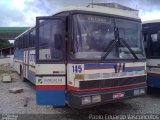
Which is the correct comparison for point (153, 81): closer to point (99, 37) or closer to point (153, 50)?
point (153, 50)

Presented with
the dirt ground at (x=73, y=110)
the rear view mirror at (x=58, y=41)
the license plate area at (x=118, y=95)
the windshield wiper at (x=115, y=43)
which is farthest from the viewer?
the dirt ground at (x=73, y=110)

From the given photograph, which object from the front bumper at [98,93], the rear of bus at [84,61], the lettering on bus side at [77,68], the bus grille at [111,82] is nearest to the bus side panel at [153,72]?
the bus grille at [111,82]

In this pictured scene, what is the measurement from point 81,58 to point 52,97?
1280 mm

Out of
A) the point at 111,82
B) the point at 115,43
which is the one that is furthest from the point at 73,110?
the point at 115,43

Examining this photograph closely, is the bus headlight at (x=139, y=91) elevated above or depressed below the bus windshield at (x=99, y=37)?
below

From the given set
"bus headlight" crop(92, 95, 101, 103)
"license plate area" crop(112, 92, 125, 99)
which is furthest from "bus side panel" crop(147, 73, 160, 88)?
"bus headlight" crop(92, 95, 101, 103)

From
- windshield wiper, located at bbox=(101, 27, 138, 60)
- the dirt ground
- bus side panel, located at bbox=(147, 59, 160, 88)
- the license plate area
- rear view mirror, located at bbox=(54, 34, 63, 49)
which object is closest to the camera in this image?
rear view mirror, located at bbox=(54, 34, 63, 49)

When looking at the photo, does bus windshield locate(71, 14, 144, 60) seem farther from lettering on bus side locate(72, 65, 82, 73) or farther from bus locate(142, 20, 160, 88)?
bus locate(142, 20, 160, 88)

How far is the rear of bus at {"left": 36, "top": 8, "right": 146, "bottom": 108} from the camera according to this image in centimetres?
578

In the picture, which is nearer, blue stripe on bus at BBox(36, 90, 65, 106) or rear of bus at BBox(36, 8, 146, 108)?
rear of bus at BBox(36, 8, 146, 108)

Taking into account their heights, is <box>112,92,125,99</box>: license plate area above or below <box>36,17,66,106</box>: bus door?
below

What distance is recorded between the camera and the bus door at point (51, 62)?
603cm

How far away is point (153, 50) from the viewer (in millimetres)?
8836

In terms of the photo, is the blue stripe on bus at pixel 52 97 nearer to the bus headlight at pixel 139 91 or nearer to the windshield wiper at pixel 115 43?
the windshield wiper at pixel 115 43
